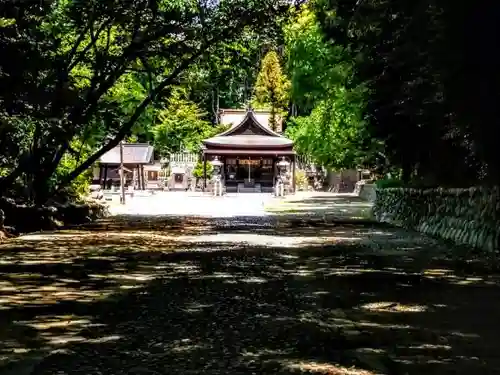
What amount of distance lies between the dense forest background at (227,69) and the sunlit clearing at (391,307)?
5514 millimetres

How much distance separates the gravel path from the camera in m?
5.52

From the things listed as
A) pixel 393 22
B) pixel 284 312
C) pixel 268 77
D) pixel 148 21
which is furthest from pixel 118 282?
pixel 268 77

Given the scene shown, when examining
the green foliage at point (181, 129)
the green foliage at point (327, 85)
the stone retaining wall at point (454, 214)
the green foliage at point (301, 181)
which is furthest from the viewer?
the green foliage at point (301, 181)

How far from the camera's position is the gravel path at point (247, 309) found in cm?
552

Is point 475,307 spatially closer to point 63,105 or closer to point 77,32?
point 63,105

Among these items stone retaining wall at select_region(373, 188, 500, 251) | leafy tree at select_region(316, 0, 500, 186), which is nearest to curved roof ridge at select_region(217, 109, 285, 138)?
leafy tree at select_region(316, 0, 500, 186)

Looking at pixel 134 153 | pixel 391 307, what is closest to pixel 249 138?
pixel 134 153

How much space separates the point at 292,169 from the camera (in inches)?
2244

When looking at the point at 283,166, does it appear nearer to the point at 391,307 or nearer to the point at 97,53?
the point at 97,53

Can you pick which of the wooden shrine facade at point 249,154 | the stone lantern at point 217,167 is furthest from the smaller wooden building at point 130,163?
the stone lantern at point 217,167

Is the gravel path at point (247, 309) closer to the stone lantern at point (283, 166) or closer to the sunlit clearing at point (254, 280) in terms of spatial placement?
the sunlit clearing at point (254, 280)

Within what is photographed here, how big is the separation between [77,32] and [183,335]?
48.6 ft

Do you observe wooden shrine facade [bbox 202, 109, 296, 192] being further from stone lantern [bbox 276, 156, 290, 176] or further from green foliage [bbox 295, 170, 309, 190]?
green foliage [bbox 295, 170, 309, 190]

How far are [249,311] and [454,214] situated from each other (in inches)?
370
